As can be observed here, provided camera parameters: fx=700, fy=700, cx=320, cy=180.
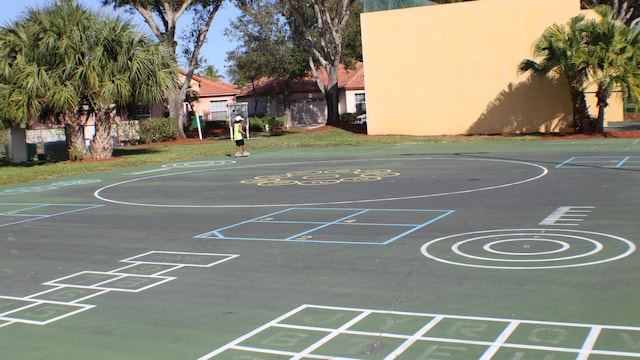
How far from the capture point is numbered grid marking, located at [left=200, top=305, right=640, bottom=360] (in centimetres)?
593

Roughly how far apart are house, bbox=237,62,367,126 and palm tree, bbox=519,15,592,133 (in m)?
32.2

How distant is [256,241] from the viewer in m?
11.5

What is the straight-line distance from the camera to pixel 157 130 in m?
43.2

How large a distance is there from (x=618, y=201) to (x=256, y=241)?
22.7 ft

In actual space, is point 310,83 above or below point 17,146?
above

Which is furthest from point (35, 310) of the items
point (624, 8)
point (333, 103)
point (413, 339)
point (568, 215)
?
point (624, 8)

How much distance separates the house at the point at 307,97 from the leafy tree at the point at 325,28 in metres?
14.5

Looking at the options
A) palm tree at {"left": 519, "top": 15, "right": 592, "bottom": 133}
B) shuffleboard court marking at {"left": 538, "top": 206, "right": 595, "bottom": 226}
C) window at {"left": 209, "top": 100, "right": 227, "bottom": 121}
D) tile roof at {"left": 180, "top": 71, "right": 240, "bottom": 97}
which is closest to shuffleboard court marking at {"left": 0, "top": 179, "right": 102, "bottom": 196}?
shuffleboard court marking at {"left": 538, "top": 206, "right": 595, "bottom": 226}

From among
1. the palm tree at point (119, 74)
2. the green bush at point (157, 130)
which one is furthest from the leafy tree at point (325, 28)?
the palm tree at point (119, 74)

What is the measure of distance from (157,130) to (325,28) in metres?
12.1

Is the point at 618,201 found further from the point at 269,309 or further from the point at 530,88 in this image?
the point at 530,88

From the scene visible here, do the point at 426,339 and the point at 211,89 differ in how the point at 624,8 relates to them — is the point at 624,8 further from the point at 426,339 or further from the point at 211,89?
the point at 211,89

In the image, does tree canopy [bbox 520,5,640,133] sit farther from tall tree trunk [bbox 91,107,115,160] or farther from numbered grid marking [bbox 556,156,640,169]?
tall tree trunk [bbox 91,107,115,160]

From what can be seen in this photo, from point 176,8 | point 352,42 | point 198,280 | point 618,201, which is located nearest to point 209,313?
point 198,280
